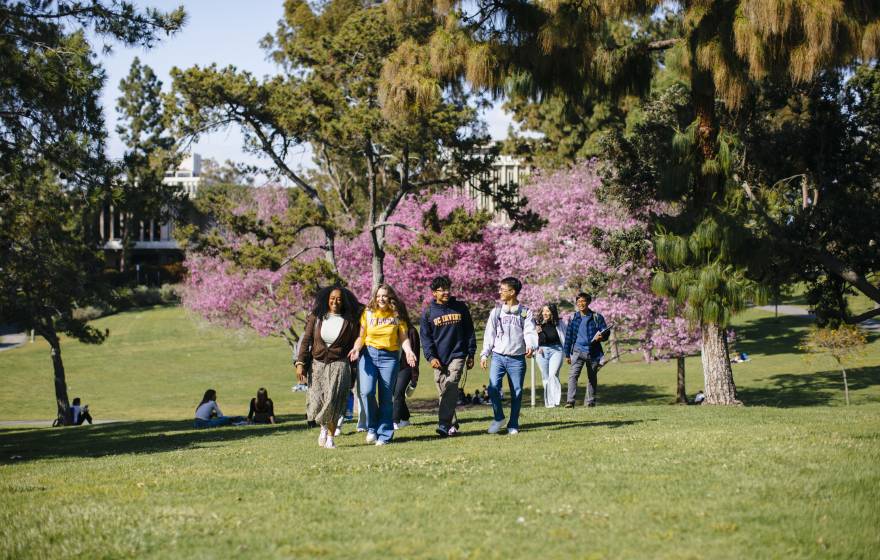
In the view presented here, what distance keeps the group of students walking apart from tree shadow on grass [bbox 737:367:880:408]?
21.8 metres

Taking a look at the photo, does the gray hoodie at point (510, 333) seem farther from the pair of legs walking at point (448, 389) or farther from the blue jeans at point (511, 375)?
the pair of legs walking at point (448, 389)

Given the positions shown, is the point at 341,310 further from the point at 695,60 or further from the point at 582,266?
the point at 582,266

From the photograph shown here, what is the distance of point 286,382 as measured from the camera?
45844 millimetres

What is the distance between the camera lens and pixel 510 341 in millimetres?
11961

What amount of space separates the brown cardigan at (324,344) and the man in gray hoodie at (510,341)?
170 centimetres

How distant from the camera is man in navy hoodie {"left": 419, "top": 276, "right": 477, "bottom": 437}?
39.4ft

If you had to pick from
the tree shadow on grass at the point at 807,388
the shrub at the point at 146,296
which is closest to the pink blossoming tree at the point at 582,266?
the tree shadow on grass at the point at 807,388

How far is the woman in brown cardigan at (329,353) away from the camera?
1118 cm

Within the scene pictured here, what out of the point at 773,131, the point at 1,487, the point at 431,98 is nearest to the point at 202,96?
the point at 431,98

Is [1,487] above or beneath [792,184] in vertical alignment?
beneath

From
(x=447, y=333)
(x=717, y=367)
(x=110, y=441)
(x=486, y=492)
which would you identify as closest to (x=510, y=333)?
(x=447, y=333)

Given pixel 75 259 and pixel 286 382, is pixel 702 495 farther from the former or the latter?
pixel 286 382

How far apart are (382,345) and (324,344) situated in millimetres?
673

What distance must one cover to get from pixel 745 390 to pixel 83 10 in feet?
93.1
